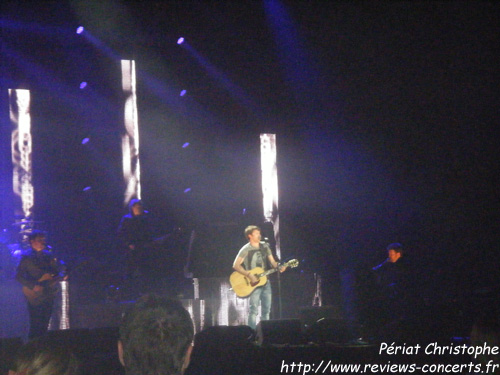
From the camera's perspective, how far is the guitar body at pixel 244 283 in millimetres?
8594

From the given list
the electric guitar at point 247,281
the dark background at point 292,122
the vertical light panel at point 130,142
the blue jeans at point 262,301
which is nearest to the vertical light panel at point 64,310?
the dark background at point 292,122

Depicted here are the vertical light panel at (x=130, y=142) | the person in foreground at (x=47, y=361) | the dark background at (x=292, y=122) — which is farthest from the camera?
the vertical light panel at (x=130, y=142)

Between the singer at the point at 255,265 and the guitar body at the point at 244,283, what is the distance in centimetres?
5

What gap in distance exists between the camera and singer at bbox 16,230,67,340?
7676 mm

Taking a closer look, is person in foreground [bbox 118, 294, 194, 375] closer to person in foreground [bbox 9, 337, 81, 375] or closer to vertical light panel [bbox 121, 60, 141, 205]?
person in foreground [bbox 9, 337, 81, 375]

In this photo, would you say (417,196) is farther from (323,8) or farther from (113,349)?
(113,349)

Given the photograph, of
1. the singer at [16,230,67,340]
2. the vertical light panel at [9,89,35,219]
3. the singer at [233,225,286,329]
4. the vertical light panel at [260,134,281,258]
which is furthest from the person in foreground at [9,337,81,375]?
the vertical light panel at [260,134,281,258]

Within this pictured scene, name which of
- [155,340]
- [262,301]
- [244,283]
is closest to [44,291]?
[244,283]

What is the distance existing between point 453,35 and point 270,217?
515 centimetres

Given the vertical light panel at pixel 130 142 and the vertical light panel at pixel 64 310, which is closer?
the vertical light panel at pixel 64 310

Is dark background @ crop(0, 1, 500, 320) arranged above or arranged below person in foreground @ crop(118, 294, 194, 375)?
above

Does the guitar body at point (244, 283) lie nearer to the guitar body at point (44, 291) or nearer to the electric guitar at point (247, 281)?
the electric guitar at point (247, 281)

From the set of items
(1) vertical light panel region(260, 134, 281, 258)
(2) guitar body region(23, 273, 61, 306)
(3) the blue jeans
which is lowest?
(3) the blue jeans

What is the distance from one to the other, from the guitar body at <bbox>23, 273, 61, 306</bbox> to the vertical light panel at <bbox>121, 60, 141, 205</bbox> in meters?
3.73
